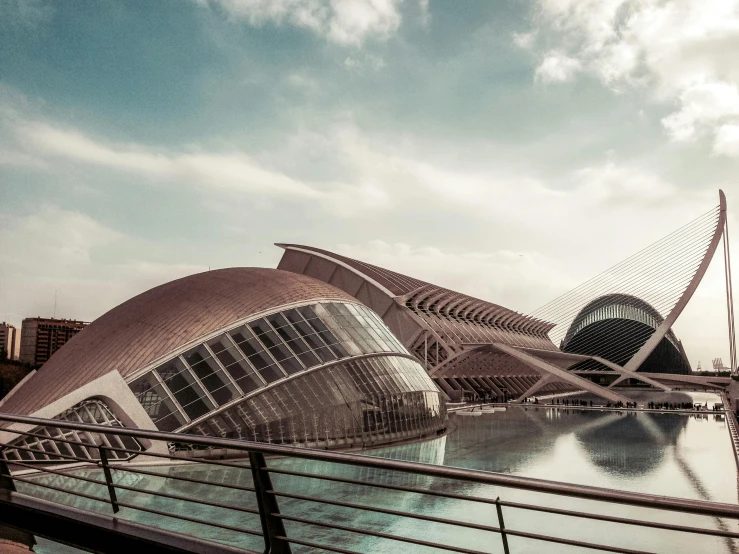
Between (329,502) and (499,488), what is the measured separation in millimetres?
8926

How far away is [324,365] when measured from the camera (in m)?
18.0

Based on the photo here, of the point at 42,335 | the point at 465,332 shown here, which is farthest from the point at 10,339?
→ the point at 465,332

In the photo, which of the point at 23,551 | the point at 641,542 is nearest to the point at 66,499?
the point at 23,551

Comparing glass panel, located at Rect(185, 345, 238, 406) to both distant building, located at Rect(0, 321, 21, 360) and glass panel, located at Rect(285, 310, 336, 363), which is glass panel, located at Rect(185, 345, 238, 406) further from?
distant building, located at Rect(0, 321, 21, 360)

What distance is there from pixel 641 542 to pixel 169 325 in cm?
1273

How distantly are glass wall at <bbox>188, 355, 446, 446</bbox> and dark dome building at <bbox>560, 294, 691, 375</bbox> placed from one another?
313 feet

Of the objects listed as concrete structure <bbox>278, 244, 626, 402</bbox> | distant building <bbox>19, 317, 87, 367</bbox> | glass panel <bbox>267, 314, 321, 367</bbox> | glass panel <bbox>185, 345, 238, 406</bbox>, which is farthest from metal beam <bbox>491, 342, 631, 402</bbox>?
distant building <bbox>19, 317, 87, 367</bbox>

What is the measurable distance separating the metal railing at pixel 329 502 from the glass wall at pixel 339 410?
98cm

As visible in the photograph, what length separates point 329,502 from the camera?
3434 millimetres

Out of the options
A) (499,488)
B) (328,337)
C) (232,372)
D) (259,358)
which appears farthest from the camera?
(328,337)

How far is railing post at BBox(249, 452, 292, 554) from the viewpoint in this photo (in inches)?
149

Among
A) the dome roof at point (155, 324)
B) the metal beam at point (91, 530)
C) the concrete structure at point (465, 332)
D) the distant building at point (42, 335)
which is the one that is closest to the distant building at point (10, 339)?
the distant building at point (42, 335)

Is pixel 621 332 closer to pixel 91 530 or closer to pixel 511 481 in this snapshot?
pixel 91 530

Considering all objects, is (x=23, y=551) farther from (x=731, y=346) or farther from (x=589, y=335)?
(x=589, y=335)
